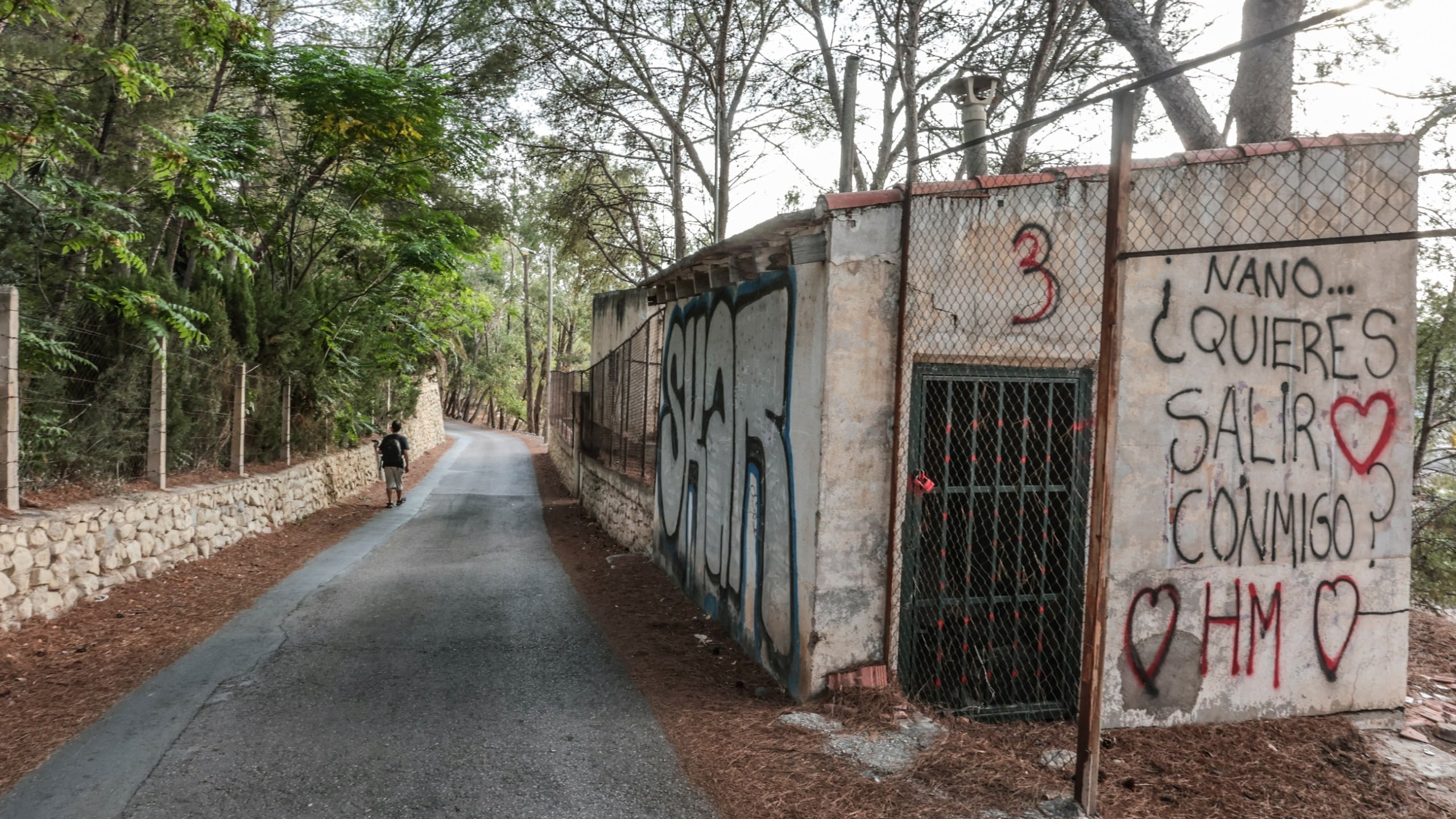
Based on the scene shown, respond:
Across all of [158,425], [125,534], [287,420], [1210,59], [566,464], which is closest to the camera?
[1210,59]

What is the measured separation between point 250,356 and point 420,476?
33.1ft

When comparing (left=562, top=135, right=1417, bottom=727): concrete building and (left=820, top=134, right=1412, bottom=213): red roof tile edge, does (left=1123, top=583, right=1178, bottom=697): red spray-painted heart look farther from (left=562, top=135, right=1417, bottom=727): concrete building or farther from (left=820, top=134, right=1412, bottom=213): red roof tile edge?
(left=820, top=134, right=1412, bottom=213): red roof tile edge

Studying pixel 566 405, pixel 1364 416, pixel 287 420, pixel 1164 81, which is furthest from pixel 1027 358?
pixel 566 405

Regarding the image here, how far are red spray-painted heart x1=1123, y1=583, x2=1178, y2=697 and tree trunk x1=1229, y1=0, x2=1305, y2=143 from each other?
461 centimetres

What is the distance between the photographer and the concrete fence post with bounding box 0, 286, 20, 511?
6242 mm

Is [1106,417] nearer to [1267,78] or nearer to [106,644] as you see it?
[1267,78]

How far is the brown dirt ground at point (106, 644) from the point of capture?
15.0 ft

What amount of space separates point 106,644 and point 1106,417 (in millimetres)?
6919

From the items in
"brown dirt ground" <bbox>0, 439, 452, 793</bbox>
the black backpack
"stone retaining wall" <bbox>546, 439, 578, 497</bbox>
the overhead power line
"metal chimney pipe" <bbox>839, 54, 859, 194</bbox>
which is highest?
"metal chimney pipe" <bbox>839, 54, 859, 194</bbox>

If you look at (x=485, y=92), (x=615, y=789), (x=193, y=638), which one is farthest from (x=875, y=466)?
(x=485, y=92)

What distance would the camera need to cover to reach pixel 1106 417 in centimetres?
367

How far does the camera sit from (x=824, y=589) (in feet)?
16.2

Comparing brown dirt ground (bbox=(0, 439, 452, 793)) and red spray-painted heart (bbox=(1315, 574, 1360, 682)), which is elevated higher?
red spray-painted heart (bbox=(1315, 574, 1360, 682))

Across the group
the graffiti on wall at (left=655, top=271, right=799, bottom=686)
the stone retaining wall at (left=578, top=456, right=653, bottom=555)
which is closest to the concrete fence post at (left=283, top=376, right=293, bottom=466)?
the stone retaining wall at (left=578, top=456, right=653, bottom=555)
